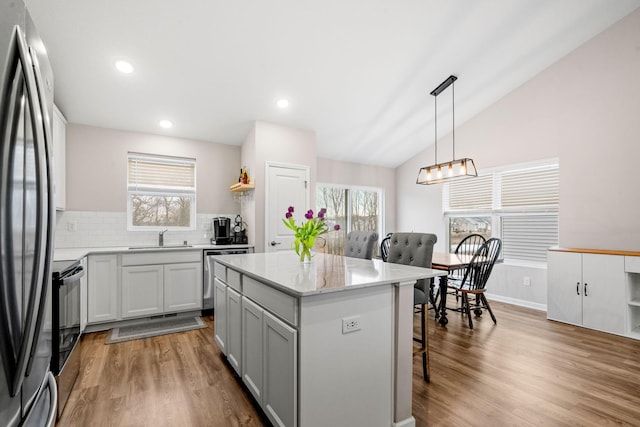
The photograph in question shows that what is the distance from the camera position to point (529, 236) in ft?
14.7

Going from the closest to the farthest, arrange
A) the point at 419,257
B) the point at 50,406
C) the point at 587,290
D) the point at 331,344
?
the point at 50,406 < the point at 331,344 < the point at 419,257 < the point at 587,290

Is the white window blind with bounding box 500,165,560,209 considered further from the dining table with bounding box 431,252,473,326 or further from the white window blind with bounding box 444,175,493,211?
the dining table with bounding box 431,252,473,326

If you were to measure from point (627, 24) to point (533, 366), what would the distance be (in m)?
3.91

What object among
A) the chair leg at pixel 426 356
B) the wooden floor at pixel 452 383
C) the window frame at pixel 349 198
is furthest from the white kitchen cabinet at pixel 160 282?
the chair leg at pixel 426 356

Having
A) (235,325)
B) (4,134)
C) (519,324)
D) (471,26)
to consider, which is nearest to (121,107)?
(235,325)

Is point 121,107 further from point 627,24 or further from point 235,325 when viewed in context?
point 627,24

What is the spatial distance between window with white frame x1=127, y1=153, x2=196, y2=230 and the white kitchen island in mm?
2831

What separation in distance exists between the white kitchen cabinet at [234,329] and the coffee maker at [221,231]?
1960 mm

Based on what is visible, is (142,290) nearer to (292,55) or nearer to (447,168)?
(292,55)

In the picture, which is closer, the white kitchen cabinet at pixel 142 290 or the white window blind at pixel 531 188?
the white kitchen cabinet at pixel 142 290

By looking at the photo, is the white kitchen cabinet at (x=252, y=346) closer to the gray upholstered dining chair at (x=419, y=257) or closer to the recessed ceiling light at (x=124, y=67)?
the gray upholstered dining chair at (x=419, y=257)

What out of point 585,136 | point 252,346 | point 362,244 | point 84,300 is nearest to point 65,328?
point 252,346

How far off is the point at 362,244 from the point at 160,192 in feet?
9.55

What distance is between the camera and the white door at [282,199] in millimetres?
4160
